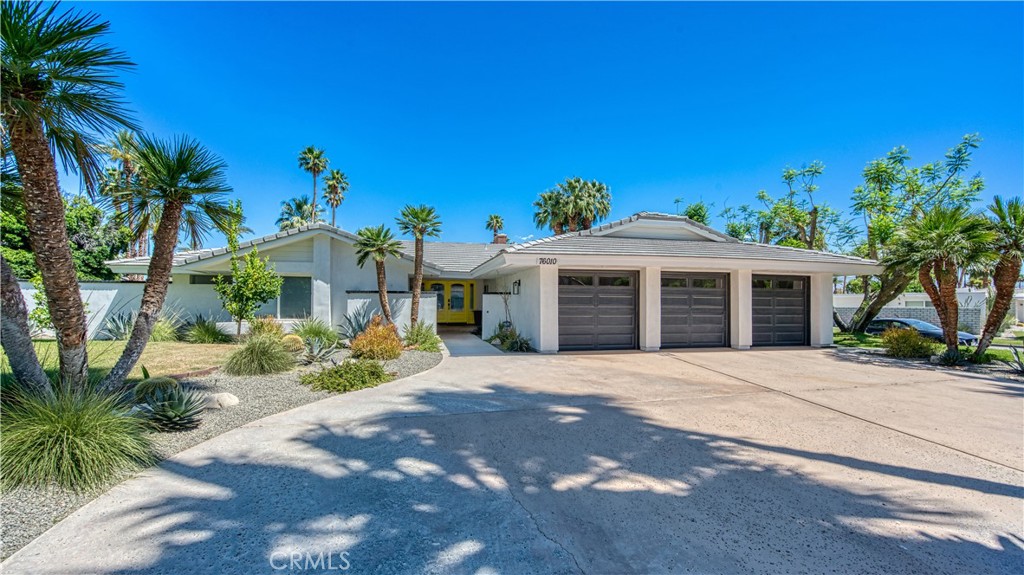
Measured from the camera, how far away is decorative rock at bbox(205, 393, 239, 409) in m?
5.77

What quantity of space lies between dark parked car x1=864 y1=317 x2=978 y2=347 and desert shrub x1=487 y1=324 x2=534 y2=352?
485 inches

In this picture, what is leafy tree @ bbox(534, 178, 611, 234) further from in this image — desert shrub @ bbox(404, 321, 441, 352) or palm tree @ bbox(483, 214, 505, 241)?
desert shrub @ bbox(404, 321, 441, 352)

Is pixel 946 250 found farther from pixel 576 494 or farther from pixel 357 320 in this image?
pixel 357 320

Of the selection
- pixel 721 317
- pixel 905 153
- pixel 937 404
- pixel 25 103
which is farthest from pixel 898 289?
pixel 25 103

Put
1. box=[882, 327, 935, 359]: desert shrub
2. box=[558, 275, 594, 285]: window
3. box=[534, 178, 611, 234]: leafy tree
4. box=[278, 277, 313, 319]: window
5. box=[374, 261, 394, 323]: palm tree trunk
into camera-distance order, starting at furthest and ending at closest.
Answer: box=[534, 178, 611, 234]: leafy tree
box=[278, 277, 313, 319]: window
box=[374, 261, 394, 323]: palm tree trunk
box=[558, 275, 594, 285]: window
box=[882, 327, 935, 359]: desert shrub

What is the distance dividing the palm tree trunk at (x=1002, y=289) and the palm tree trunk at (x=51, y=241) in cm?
1747

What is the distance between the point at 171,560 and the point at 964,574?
15.8ft

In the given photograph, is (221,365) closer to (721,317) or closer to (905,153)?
(721,317)

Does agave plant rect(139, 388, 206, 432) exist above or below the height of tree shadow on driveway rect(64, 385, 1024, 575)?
above

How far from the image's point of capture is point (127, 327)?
13117 millimetres

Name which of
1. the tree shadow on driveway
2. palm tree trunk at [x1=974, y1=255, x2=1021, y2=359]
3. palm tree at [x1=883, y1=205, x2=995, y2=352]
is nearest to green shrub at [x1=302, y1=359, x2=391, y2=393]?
the tree shadow on driveway

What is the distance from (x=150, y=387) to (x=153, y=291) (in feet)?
4.99

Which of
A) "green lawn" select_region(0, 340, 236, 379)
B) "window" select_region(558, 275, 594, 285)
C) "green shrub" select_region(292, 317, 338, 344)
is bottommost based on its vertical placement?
"green lawn" select_region(0, 340, 236, 379)

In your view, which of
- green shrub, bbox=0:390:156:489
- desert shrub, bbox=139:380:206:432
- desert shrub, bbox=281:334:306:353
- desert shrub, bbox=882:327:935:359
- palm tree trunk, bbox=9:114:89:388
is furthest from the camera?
desert shrub, bbox=882:327:935:359
